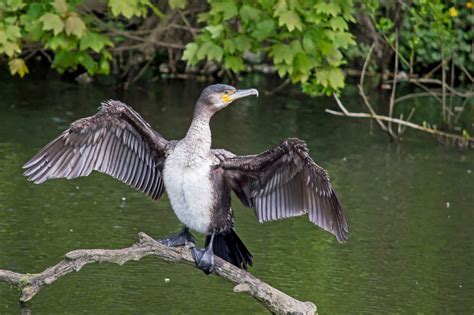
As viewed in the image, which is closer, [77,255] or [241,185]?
[77,255]

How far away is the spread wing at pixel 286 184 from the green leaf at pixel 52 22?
5.08 meters

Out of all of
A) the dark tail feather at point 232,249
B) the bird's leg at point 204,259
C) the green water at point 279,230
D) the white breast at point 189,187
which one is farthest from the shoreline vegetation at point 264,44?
the bird's leg at point 204,259

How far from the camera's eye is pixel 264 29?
459 inches

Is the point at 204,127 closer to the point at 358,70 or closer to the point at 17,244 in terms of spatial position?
the point at 17,244

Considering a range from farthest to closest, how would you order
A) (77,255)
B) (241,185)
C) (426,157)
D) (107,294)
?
(426,157) → (107,294) → (241,185) → (77,255)

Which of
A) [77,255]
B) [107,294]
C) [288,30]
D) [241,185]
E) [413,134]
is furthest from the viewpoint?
[413,134]

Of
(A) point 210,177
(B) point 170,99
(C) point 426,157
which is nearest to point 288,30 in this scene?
(C) point 426,157

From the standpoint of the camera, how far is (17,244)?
898 centimetres

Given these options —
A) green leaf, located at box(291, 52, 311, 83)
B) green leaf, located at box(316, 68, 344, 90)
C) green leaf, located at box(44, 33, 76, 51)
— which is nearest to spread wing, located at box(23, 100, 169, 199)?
green leaf, located at box(291, 52, 311, 83)

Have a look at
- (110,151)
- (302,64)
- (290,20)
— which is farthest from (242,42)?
(110,151)

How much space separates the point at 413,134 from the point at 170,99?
128 inches

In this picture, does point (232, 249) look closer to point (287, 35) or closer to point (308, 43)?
point (308, 43)

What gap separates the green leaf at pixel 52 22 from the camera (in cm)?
1197

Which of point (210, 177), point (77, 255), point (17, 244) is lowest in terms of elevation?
point (17, 244)
